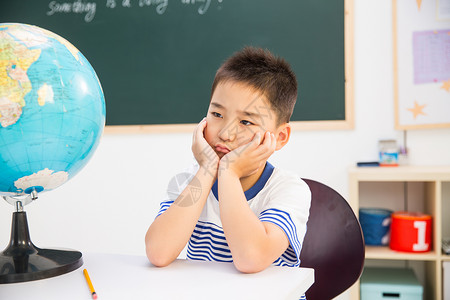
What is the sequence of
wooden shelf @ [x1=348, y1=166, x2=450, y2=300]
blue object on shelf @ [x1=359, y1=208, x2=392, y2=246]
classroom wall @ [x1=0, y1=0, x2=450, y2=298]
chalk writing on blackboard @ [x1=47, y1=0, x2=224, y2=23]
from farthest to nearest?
chalk writing on blackboard @ [x1=47, y1=0, x2=224, y2=23] → classroom wall @ [x1=0, y1=0, x2=450, y2=298] → blue object on shelf @ [x1=359, y1=208, x2=392, y2=246] → wooden shelf @ [x1=348, y1=166, x2=450, y2=300]

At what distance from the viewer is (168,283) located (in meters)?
0.74

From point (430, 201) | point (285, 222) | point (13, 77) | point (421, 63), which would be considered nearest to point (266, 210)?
point (285, 222)

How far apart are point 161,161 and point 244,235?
1.95 m

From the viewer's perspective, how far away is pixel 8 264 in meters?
0.83

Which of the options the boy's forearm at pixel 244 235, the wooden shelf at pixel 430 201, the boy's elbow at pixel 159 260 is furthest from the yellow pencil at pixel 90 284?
the wooden shelf at pixel 430 201

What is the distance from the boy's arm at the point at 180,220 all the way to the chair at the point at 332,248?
0.36 meters

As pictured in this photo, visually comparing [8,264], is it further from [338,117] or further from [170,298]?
[338,117]

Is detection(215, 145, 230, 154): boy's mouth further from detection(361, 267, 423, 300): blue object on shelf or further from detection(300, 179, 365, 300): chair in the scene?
detection(361, 267, 423, 300): blue object on shelf

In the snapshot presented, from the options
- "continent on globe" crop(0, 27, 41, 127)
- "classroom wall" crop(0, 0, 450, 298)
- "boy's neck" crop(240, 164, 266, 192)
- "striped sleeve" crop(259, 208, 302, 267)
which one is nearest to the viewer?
"continent on globe" crop(0, 27, 41, 127)

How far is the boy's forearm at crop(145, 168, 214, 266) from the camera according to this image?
87 centimetres

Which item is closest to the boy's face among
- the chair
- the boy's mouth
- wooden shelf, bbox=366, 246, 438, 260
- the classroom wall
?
the boy's mouth

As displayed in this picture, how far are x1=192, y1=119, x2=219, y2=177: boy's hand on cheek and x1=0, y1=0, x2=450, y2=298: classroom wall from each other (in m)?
1.53

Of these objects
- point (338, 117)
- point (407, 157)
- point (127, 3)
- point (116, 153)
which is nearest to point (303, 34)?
point (338, 117)

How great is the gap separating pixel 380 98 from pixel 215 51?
1021mm
